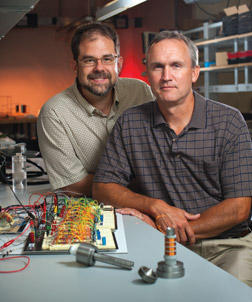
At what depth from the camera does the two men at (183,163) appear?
1.83m

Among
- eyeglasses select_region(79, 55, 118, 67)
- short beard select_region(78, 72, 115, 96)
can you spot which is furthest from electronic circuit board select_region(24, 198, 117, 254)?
eyeglasses select_region(79, 55, 118, 67)

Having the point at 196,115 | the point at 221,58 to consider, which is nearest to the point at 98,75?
the point at 196,115

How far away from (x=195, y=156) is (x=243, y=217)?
32cm

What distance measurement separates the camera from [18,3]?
6.04ft

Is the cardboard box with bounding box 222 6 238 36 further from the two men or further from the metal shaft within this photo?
the metal shaft

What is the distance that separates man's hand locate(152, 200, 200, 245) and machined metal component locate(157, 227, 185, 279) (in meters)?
0.72

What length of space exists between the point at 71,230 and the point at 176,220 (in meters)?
0.57

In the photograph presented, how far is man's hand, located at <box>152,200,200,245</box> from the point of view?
179 centimetres

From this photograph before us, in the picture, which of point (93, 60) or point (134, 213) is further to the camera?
point (93, 60)

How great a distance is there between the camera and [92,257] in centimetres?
113

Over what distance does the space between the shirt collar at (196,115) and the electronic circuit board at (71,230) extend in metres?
0.54

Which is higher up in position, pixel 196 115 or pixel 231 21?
pixel 231 21

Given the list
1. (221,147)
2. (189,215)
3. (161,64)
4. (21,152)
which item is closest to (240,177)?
(221,147)

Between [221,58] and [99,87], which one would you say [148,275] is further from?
[221,58]
